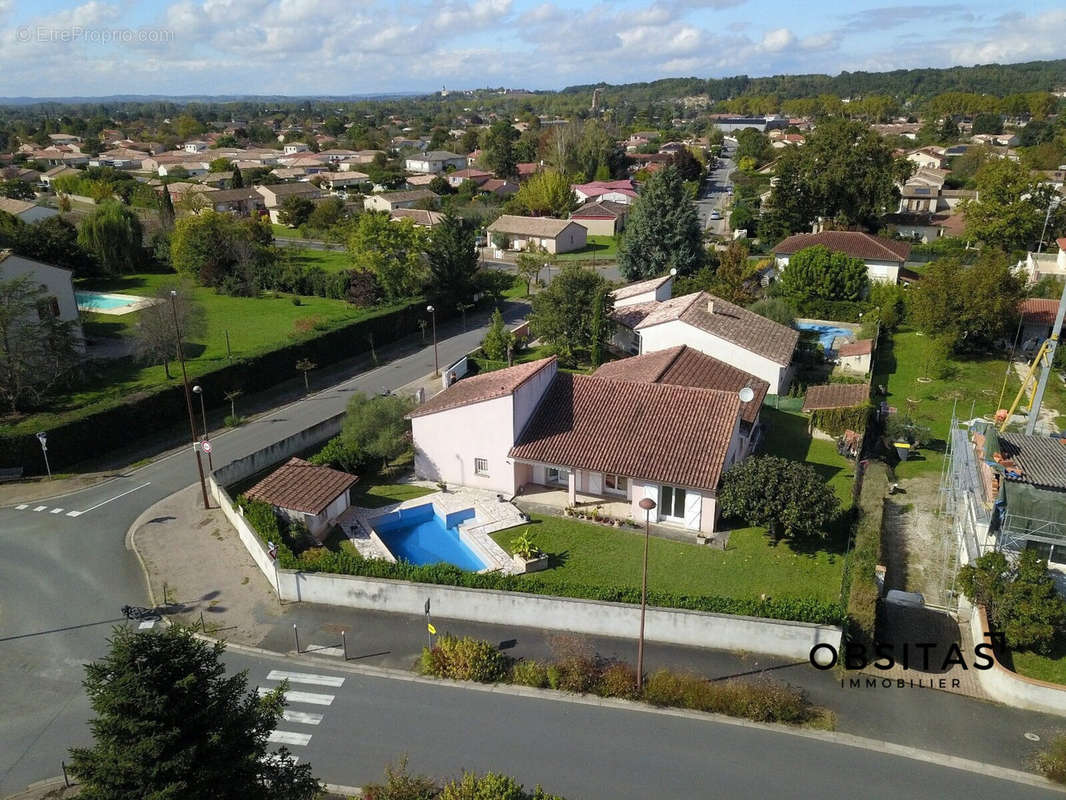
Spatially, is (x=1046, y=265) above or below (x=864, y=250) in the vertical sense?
below

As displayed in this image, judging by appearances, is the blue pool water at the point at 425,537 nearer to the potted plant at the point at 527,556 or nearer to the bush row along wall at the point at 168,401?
the potted plant at the point at 527,556

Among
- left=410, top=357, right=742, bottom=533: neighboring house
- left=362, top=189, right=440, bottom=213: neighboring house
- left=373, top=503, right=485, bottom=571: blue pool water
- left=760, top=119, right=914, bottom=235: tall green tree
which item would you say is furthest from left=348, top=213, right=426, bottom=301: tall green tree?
left=362, top=189, right=440, bottom=213: neighboring house

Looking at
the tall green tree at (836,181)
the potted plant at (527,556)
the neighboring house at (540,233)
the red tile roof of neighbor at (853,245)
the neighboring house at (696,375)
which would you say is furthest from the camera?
the neighboring house at (540,233)

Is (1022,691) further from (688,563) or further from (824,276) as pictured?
(824,276)

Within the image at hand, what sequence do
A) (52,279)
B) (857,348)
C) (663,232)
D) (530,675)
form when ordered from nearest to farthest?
(530,675), (857,348), (52,279), (663,232)

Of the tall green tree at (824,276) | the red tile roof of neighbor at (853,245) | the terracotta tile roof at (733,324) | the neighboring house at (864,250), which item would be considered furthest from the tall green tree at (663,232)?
the terracotta tile roof at (733,324)

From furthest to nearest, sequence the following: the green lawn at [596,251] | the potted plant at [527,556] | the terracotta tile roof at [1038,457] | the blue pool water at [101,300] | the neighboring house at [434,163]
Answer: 1. the neighboring house at [434,163]
2. the green lawn at [596,251]
3. the blue pool water at [101,300]
4. the potted plant at [527,556]
5. the terracotta tile roof at [1038,457]

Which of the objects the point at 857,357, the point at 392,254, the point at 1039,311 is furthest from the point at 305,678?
the point at 1039,311

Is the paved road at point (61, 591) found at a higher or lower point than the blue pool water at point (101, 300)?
lower

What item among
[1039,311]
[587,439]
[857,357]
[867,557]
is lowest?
[867,557]
